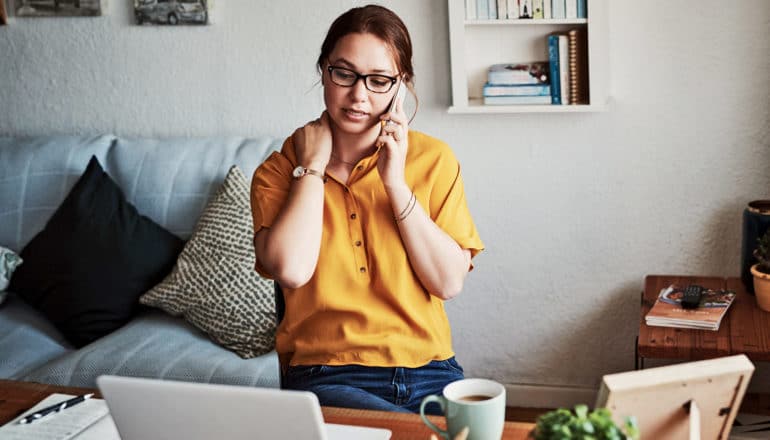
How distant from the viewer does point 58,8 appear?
3.15 m

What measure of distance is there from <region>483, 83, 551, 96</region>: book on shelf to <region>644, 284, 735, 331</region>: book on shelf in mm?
671

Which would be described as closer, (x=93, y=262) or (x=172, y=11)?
(x=93, y=262)

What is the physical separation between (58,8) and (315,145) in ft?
5.62

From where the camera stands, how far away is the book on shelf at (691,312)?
2277 millimetres

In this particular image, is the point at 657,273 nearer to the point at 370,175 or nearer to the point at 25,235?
the point at 370,175

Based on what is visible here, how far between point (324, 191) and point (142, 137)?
1510 millimetres

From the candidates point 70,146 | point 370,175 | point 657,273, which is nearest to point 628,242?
point 657,273

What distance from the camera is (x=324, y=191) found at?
1863 mm

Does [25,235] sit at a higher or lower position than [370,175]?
lower

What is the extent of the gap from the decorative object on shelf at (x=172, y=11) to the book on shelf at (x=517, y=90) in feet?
3.12

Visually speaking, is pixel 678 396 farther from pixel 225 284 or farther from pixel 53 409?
pixel 225 284

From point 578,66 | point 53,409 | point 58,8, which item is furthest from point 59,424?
point 58,8

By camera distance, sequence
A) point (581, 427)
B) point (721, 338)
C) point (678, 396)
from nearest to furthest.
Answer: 1. point (581, 427)
2. point (678, 396)
3. point (721, 338)

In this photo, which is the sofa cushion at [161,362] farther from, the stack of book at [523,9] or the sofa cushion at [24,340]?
the stack of book at [523,9]
